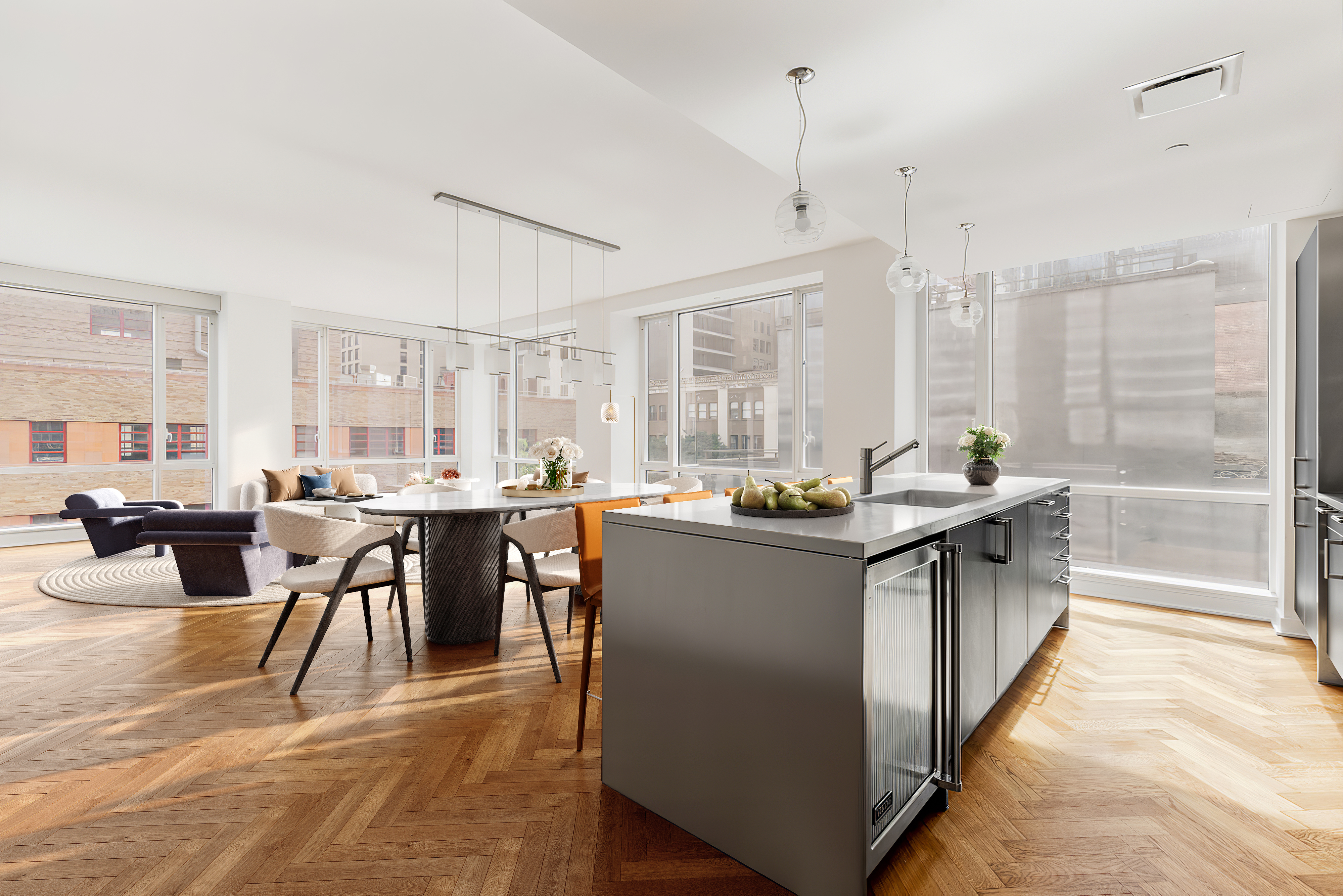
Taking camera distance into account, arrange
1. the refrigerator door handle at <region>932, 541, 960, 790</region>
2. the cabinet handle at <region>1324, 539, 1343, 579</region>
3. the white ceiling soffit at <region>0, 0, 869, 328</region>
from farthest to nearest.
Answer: the white ceiling soffit at <region>0, 0, 869, 328</region>, the cabinet handle at <region>1324, 539, 1343, 579</region>, the refrigerator door handle at <region>932, 541, 960, 790</region>

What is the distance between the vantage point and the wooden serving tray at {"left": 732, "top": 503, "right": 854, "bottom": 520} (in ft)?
6.08

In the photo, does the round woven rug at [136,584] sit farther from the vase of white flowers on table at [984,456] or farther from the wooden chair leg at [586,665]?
the vase of white flowers on table at [984,456]

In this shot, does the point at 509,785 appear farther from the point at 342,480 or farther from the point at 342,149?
the point at 342,480

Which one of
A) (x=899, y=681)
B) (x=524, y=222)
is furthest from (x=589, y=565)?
(x=524, y=222)

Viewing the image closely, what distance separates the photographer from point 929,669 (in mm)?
1814

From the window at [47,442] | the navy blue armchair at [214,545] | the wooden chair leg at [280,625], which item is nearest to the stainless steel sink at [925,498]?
the wooden chair leg at [280,625]

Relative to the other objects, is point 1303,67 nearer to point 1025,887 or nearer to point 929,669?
point 929,669

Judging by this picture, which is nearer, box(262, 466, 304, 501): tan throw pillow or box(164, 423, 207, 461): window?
box(262, 466, 304, 501): tan throw pillow

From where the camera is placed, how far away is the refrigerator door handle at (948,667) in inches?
71.7

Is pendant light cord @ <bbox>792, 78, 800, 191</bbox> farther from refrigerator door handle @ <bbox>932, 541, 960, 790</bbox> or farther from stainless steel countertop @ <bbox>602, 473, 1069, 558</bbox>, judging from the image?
refrigerator door handle @ <bbox>932, 541, 960, 790</bbox>

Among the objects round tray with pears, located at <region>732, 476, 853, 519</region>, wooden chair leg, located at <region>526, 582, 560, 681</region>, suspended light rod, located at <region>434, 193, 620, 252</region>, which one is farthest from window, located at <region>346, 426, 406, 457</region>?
round tray with pears, located at <region>732, 476, 853, 519</region>

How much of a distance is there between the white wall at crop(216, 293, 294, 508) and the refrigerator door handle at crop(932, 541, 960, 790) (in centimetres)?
795

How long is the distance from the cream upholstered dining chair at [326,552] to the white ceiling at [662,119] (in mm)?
2046

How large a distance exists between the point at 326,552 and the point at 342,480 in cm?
499
